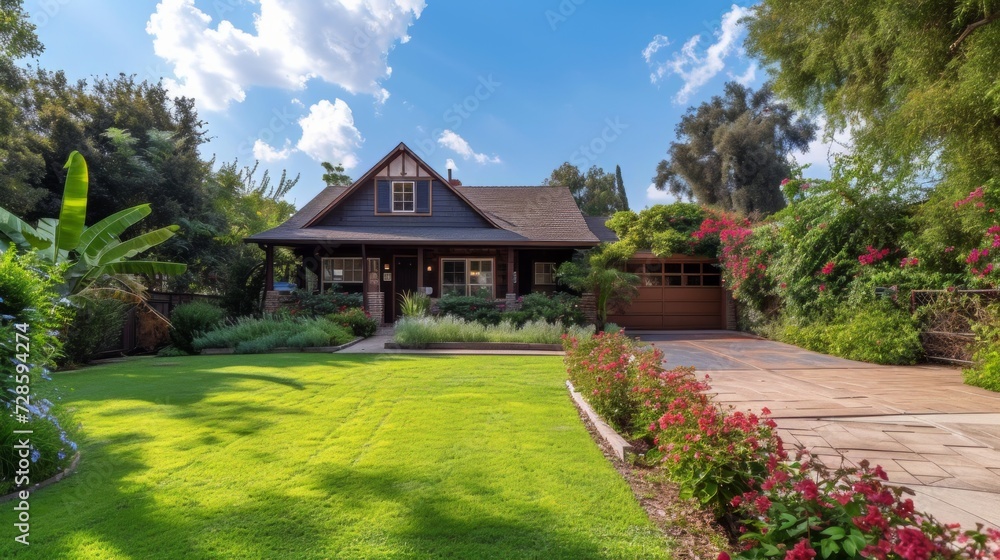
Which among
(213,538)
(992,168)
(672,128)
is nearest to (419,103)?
(992,168)

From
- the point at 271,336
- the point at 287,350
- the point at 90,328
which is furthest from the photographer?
the point at 271,336

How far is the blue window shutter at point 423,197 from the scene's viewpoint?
704 inches

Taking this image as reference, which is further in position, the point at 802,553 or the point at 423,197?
the point at 423,197

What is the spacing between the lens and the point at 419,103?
45.7ft

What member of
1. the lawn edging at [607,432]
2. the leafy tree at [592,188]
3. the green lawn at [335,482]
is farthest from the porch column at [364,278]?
the leafy tree at [592,188]

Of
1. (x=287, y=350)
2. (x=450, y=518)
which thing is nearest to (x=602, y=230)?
(x=287, y=350)

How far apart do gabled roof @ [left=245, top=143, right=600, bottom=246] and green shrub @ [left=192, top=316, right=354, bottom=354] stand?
12.3ft

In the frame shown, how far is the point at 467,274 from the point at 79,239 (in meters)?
Answer: 11.1

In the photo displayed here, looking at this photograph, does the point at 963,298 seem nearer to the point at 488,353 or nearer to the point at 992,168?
the point at 992,168

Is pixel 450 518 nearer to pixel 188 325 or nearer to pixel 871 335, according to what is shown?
pixel 871 335

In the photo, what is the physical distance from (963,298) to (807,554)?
9789 millimetres

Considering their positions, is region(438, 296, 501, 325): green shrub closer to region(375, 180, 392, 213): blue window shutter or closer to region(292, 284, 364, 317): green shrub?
region(292, 284, 364, 317): green shrub

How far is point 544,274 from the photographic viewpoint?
59.1ft

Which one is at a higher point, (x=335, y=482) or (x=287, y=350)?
(x=287, y=350)
